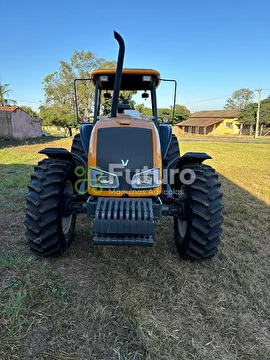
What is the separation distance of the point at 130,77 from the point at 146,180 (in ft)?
6.11

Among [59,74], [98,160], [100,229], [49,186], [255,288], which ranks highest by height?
[59,74]

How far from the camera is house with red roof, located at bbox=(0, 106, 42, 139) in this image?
19.8 meters

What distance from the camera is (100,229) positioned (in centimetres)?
236

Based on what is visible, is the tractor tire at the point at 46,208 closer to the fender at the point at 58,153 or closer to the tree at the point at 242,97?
the fender at the point at 58,153

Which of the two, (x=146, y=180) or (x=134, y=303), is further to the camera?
(x=146, y=180)

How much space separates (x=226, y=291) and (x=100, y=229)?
4.38 feet

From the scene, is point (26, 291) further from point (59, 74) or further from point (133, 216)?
point (59, 74)

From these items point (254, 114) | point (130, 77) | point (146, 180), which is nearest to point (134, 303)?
point (146, 180)

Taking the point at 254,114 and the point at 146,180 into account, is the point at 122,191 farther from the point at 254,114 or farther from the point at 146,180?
the point at 254,114

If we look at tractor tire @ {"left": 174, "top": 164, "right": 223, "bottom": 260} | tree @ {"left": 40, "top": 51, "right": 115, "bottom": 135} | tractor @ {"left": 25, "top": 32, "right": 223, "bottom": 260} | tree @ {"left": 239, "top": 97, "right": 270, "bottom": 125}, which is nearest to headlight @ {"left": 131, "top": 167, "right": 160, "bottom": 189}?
tractor @ {"left": 25, "top": 32, "right": 223, "bottom": 260}

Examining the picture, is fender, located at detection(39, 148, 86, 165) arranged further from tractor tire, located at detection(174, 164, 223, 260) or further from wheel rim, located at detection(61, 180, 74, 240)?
tractor tire, located at detection(174, 164, 223, 260)

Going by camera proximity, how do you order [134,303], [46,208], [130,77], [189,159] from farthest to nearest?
[130,77] < [189,159] < [46,208] < [134,303]

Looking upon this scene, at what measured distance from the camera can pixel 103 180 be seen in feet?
8.89

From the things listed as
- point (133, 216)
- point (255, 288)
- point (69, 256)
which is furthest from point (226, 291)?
point (69, 256)
